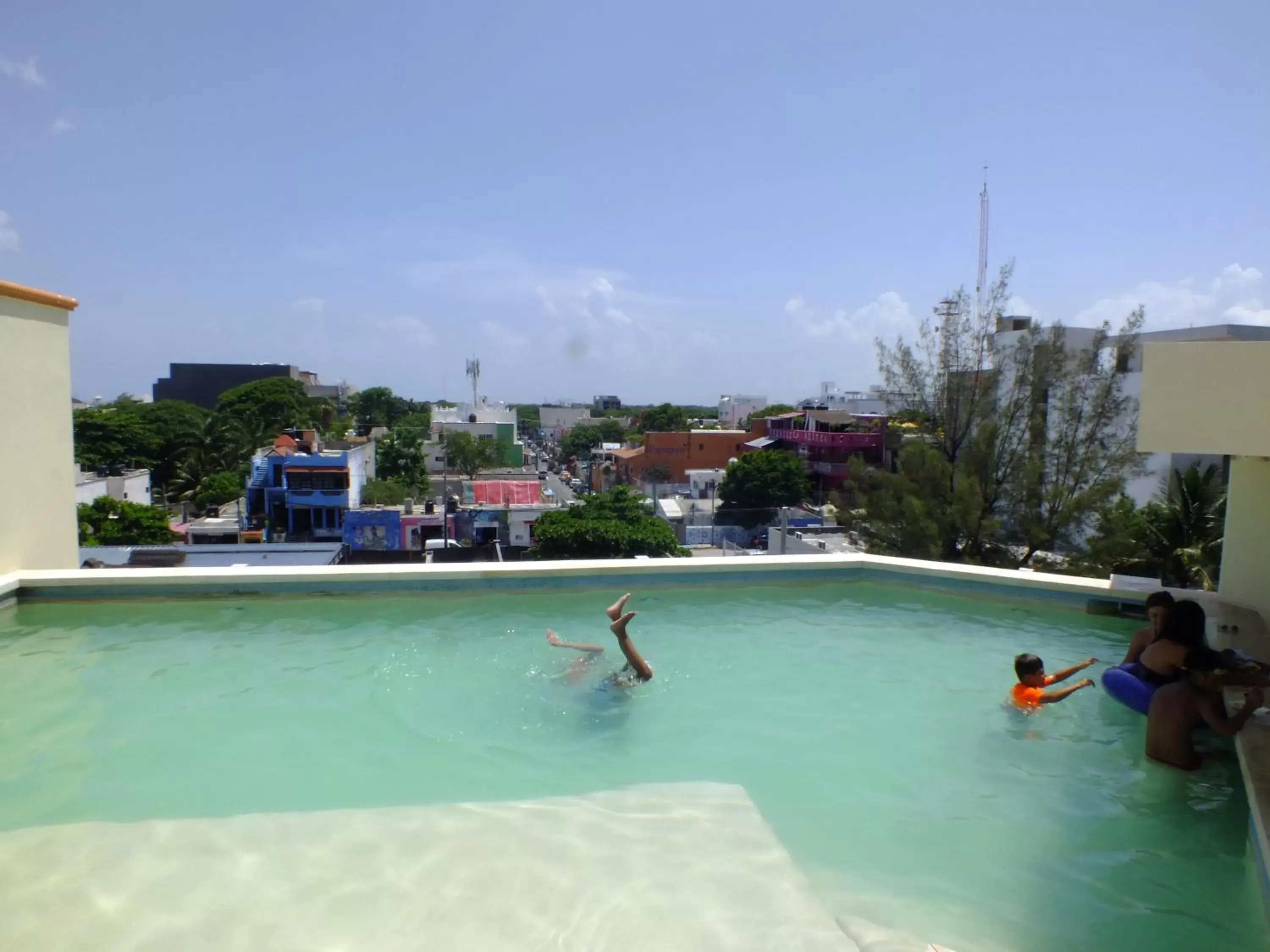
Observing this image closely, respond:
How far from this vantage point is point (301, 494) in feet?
147

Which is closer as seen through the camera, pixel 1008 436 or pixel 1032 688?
pixel 1032 688

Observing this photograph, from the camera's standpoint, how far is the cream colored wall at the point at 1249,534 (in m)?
6.81

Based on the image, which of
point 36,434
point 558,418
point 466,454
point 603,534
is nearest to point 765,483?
point 603,534

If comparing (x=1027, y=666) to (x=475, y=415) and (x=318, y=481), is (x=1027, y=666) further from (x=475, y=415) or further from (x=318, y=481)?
(x=475, y=415)

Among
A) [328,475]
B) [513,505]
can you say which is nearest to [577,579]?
[513,505]

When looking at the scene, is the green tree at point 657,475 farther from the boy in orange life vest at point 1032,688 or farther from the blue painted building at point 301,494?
the boy in orange life vest at point 1032,688

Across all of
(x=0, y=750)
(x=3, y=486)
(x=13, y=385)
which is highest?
(x=13, y=385)

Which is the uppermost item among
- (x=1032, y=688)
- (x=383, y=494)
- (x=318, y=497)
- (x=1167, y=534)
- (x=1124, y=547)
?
(x=1032, y=688)

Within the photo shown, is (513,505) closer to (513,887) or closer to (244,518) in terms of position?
(244,518)

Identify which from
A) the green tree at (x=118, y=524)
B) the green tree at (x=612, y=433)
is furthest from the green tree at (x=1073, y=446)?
the green tree at (x=612, y=433)

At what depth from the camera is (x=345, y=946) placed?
9.77ft

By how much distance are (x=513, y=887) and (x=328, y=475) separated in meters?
44.8

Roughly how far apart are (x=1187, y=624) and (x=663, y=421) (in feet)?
340

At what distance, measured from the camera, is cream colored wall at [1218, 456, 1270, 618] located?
6.81 metres
